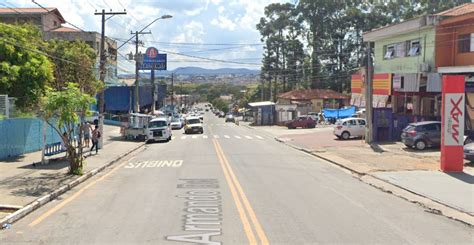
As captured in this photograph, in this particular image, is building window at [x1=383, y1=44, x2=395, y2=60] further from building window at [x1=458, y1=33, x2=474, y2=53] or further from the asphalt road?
the asphalt road

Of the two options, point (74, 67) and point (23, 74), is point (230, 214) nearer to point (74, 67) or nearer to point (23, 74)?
point (23, 74)

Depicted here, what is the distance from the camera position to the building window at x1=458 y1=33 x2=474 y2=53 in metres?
33.7

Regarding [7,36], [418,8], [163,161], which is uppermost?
[418,8]

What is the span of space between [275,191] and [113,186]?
16.8 ft

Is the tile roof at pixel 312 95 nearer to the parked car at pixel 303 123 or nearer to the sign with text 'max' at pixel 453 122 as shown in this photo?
the parked car at pixel 303 123

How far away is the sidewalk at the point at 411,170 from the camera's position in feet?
47.6

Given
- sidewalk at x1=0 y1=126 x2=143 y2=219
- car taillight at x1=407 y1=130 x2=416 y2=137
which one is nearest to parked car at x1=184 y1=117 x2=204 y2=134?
car taillight at x1=407 y1=130 x2=416 y2=137

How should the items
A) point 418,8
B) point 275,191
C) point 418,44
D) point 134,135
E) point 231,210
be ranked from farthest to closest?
1. point 418,8
2. point 134,135
3. point 418,44
4. point 275,191
5. point 231,210

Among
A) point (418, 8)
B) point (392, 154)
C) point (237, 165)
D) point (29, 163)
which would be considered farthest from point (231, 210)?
point (418, 8)

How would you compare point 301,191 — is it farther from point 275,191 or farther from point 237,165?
point 237,165

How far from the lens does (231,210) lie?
11.9 metres

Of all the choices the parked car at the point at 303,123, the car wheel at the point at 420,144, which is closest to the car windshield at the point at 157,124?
the car wheel at the point at 420,144

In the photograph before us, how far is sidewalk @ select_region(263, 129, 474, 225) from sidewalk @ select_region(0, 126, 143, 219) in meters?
10.2

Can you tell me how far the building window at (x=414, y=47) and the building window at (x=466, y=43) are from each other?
3.68 meters
